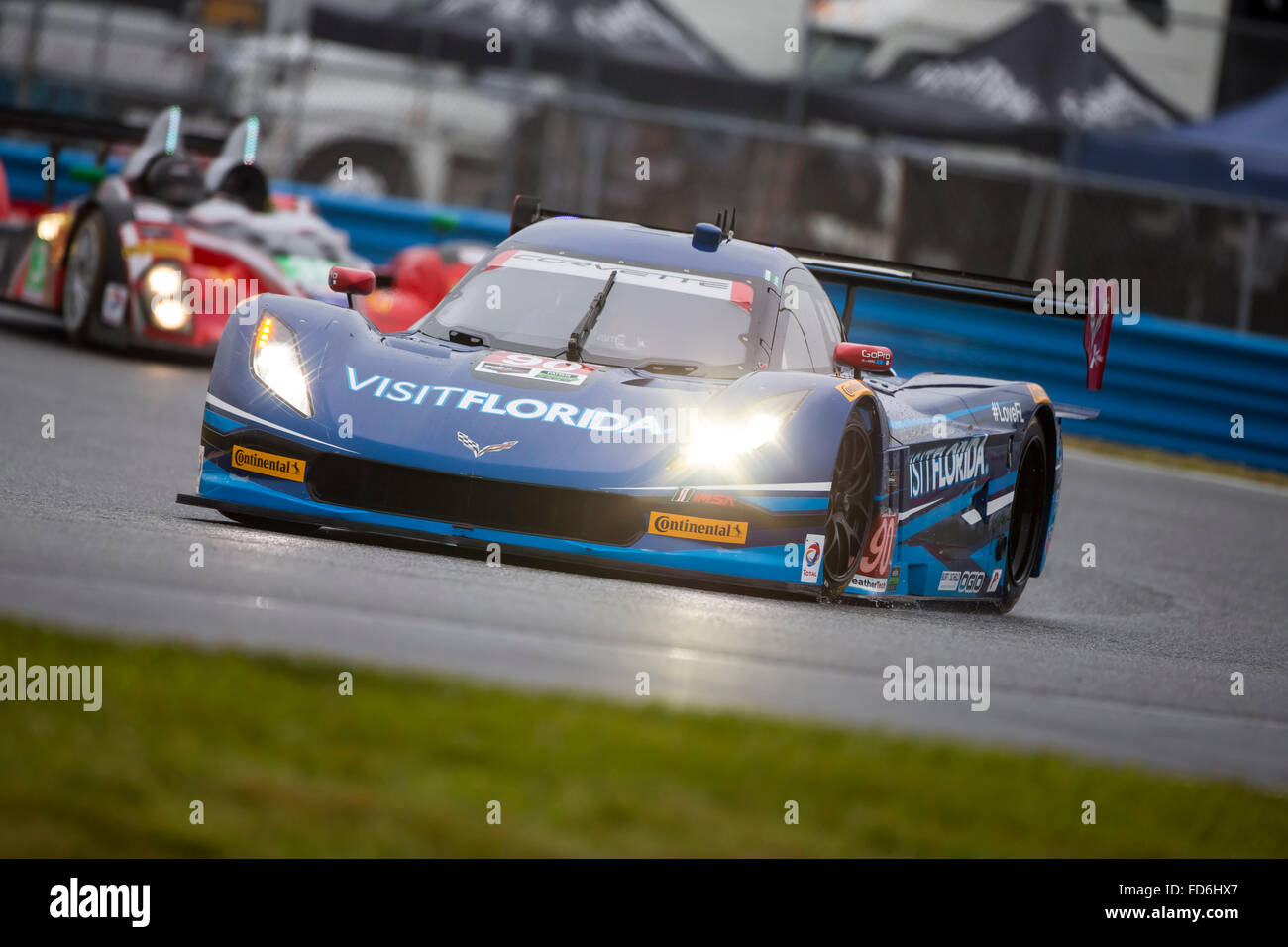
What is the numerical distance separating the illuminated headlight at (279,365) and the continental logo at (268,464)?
0.56 feet

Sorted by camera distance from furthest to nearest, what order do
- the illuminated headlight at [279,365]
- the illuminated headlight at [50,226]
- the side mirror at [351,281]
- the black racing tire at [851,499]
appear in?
the illuminated headlight at [50,226], the side mirror at [351,281], the black racing tire at [851,499], the illuminated headlight at [279,365]

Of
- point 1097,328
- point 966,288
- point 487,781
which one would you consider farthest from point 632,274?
point 487,781

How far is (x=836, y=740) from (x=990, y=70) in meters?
16.5

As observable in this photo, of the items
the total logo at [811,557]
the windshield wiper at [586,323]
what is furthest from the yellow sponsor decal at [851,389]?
the windshield wiper at [586,323]

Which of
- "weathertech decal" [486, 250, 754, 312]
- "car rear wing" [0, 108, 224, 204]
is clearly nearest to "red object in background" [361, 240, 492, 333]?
"car rear wing" [0, 108, 224, 204]

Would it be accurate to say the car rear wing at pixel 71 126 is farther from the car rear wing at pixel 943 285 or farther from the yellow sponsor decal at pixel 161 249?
the car rear wing at pixel 943 285

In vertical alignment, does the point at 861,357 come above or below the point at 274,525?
above

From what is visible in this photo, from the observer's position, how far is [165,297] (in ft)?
44.8

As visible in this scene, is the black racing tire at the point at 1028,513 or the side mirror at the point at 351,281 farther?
the black racing tire at the point at 1028,513

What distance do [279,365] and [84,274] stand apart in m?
7.49

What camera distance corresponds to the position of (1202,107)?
73.8 ft

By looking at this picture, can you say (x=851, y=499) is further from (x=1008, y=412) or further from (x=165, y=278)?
(x=165, y=278)

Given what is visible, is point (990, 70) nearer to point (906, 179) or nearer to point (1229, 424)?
point (906, 179)

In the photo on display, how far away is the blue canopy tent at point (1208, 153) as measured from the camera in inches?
770
